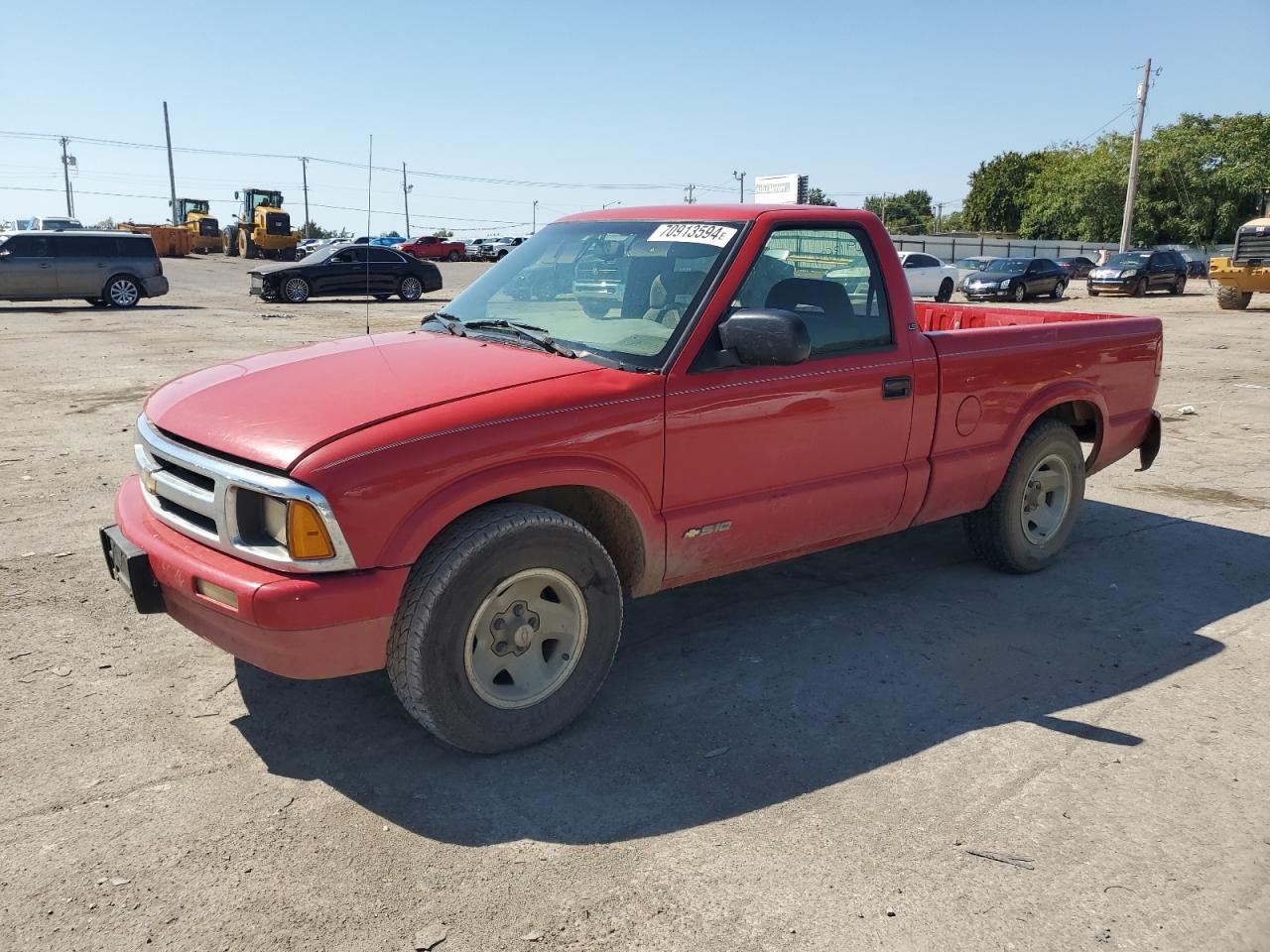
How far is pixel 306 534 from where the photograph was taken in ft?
9.99

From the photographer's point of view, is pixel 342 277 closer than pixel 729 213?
No

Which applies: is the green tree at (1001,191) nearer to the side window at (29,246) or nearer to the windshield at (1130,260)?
the windshield at (1130,260)

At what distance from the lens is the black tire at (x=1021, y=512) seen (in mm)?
5277

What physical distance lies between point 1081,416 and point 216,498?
15.5ft

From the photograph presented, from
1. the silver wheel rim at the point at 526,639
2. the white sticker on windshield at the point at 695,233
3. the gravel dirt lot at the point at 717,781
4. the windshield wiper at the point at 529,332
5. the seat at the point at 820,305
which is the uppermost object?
the white sticker on windshield at the point at 695,233

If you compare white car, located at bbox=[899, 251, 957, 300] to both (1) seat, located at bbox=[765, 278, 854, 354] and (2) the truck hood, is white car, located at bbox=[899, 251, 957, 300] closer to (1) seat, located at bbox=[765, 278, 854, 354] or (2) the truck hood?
(1) seat, located at bbox=[765, 278, 854, 354]

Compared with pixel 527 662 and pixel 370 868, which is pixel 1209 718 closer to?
pixel 527 662

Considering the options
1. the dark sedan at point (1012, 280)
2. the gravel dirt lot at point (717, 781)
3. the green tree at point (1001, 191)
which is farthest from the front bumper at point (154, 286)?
the green tree at point (1001, 191)

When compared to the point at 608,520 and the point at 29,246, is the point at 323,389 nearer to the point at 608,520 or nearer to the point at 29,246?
the point at 608,520

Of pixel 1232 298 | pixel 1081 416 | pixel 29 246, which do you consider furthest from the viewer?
pixel 1232 298

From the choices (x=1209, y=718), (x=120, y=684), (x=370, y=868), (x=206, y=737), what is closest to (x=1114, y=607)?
(x=1209, y=718)

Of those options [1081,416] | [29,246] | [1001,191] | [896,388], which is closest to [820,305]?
[896,388]

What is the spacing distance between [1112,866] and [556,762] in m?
1.77

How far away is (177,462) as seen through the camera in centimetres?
341
